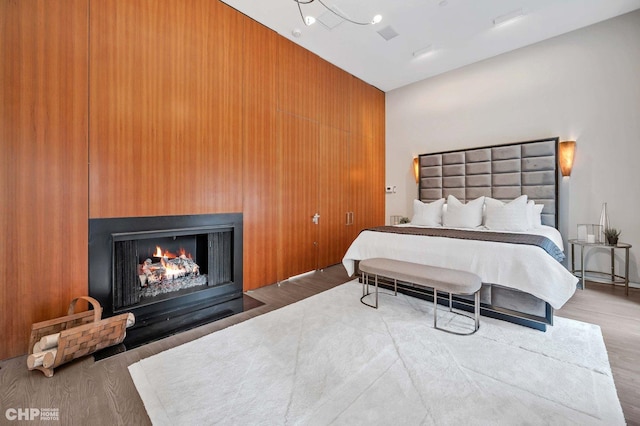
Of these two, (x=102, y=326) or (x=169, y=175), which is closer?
(x=102, y=326)

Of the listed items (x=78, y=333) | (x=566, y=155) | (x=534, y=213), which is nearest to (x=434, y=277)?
(x=534, y=213)

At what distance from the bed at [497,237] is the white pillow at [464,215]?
3 centimetres

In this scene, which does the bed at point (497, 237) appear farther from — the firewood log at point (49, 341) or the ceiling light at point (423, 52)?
the firewood log at point (49, 341)

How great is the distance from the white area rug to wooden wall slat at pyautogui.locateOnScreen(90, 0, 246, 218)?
146 centimetres

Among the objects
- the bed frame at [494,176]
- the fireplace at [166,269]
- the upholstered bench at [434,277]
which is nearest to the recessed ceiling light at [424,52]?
the bed frame at [494,176]

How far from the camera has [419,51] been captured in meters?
4.30

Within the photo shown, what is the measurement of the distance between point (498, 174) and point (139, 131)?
4.96 meters

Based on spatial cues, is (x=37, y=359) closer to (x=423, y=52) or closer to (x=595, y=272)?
(x=423, y=52)

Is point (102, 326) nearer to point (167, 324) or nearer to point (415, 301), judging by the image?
point (167, 324)

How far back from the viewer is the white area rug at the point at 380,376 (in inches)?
57.1

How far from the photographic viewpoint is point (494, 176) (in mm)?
4520

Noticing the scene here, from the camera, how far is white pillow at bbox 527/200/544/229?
3.71 metres

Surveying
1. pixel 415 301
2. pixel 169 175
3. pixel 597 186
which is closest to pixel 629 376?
pixel 415 301

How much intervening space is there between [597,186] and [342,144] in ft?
12.0
